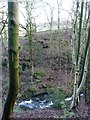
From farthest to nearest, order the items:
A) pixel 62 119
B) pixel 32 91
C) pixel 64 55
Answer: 1. pixel 64 55
2. pixel 32 91
3. pixel 62 119

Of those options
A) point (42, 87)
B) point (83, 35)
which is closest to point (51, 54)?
point (42, 87)

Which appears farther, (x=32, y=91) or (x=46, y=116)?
(x=32, y=91)

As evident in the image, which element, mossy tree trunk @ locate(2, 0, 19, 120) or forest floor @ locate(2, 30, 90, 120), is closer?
mossy tree trunk @ locate(2, 0, 19, 120)

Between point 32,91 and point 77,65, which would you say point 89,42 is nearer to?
point 77,65

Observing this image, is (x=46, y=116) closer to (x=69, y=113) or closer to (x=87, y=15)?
(x=69, y=113)

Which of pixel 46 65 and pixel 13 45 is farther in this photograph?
pixel 46 65

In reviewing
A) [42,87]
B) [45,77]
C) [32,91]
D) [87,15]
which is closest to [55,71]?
[45,77]

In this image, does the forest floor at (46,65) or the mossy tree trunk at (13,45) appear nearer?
the mossy tree trunk at (13,45)

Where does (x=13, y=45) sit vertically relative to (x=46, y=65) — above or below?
above

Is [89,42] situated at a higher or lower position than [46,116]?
higher

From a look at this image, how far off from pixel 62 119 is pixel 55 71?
2.92 metres

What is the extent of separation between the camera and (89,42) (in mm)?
2406

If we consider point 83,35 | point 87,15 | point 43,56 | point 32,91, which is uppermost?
point 87,15

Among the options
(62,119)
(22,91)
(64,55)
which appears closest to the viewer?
(62,119)
